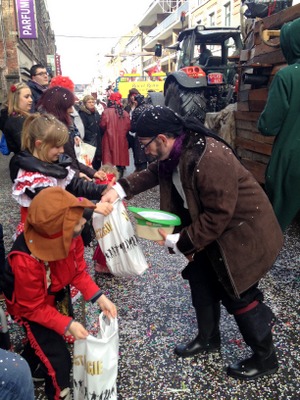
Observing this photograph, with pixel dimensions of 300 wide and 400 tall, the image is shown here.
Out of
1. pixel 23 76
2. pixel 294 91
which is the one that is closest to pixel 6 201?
pixel 294 91

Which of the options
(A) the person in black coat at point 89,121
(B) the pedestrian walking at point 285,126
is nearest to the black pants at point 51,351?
(B) the pedestrian walking at point 285,126

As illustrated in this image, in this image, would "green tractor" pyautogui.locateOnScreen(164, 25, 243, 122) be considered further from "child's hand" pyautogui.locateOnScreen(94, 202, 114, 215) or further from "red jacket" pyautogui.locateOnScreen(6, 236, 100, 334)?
"red jacket" pyautogui.locateOnScreen(6, 236, 100, 334)

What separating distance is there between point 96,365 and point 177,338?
1.00m

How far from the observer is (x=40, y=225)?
1518 mm

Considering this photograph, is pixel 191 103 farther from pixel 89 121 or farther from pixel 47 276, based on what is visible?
pixel 47 276

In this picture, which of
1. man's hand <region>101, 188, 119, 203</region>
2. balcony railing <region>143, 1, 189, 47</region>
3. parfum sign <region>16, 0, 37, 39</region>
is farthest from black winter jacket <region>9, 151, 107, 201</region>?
balcony railing <region>143, 1, 189, 47</region>

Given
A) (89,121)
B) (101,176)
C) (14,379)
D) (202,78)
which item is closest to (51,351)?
(14,379)

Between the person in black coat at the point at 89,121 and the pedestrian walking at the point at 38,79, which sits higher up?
the pedestrian walking at the point at 38,79

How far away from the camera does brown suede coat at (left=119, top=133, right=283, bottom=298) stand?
171cm

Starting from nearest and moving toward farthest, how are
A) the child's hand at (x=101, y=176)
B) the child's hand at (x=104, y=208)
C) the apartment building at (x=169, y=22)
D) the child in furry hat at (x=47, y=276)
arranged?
the child in furry hat at (x=47, y=276) → the child's hand at (x=104, y=208) → the child's hand at (x=101, y=176) → the apartment building at (x=169, y=22)

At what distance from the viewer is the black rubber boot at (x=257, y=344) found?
1.95 meters

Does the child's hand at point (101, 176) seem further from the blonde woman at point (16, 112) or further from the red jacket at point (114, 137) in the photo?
the red jacket at point (114, 137)

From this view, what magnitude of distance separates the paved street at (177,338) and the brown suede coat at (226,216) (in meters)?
0.59

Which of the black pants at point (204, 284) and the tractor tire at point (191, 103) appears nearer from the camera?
the black pants at point (204, 284)
